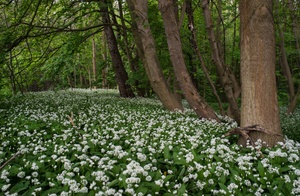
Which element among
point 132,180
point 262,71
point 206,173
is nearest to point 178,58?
point 262,71

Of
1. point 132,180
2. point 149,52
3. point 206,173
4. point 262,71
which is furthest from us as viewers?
point 149,52

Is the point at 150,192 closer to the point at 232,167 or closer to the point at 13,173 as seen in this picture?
the point at 232,167

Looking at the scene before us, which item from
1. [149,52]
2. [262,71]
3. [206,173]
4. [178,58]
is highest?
[149,52]

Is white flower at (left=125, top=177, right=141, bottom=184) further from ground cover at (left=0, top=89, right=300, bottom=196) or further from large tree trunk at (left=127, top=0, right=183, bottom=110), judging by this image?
large tree trunk at (left=127, top=0, right=183, bottom=110)

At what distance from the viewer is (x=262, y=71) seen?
15.6ft

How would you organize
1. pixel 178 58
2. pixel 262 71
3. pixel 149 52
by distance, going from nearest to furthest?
1. pixel 262 71
2. pixel 178 58
3. pixel 149 52

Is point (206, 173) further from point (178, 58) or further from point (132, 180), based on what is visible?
point (178, 58)

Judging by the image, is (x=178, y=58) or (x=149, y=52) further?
(x=149, y=52)

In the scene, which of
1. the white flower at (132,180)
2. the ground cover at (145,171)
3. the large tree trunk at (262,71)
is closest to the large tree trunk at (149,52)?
the ground cover at (145,171)

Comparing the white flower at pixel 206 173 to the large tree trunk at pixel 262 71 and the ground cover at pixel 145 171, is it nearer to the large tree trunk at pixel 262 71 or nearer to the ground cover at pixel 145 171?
the ground cover at pixel 145 171

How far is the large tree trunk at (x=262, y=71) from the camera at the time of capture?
15.5 feet

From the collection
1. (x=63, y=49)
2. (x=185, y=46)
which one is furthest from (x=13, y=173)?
(x=185, y=46)

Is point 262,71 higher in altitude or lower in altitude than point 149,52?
lower

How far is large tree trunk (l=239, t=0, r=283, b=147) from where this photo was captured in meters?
4.73
